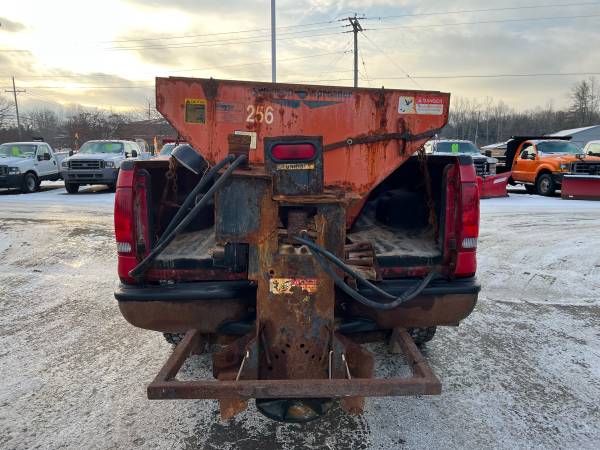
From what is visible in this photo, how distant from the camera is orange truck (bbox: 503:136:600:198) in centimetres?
1477

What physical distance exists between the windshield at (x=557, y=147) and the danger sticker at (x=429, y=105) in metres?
15.7

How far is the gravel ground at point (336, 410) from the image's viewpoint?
Answer: 2754 mm

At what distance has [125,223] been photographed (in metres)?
2.98

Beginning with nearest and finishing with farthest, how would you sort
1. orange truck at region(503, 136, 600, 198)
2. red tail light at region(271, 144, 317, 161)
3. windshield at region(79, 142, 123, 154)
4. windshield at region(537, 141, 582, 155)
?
red tail light at region(271, 144, 317, 161), orange truck at region(503, 136, 600, 198), windshield at region(537, 141, 582, 155), windshield at region(79, 142, 123, 154)

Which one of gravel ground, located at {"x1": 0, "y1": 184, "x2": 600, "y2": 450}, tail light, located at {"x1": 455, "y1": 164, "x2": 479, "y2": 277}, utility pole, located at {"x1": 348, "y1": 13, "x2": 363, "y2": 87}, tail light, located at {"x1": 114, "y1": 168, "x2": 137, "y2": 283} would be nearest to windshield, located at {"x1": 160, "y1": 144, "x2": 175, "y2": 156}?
gravel ground, located at {"x1": 0, "y1": 184, "x2": 600, "y2": 450}

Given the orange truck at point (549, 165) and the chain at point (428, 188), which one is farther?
the orange truck at point (549, 165)

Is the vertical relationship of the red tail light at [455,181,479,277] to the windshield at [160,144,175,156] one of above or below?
below

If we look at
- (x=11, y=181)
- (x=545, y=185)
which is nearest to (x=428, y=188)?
(x=545, y=185)

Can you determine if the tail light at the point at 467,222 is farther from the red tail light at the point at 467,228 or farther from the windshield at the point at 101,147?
the windshield at the point at 101,147

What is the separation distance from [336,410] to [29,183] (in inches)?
727

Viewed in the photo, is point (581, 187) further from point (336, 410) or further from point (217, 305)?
point (217, 305)

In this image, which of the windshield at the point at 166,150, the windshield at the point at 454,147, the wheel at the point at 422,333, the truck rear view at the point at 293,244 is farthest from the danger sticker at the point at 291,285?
the windshield at the point at 454,147

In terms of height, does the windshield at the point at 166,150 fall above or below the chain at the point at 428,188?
above

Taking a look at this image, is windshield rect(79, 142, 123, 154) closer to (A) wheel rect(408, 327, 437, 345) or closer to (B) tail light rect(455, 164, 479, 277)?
(A) wheel rect(408, 327, 437, 345)
